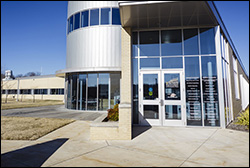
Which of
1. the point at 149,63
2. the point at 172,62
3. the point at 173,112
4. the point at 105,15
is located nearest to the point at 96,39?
the point at 105,15

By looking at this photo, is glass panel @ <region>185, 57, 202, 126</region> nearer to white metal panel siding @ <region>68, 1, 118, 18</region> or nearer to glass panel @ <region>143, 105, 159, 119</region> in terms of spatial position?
glass panel @ <region>143, 105, 159, 119</region>

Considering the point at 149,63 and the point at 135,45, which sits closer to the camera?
the point at 149,63

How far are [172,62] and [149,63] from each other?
1178mm

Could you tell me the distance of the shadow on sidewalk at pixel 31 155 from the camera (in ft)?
12.3

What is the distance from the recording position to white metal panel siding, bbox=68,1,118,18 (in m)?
14.1

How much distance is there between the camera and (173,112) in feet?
25.8

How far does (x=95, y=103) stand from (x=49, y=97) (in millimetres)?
23885

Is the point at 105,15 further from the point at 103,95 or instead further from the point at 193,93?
the point at 193,93

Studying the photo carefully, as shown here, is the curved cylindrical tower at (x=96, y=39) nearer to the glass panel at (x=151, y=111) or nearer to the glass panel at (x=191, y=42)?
the glass panel at (x=151, y=111)

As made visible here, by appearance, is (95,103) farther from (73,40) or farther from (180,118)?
(180,118)

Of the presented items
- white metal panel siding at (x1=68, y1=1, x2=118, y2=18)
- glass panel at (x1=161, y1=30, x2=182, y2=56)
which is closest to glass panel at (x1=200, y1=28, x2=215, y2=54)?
glass panel at (x1=161, y1=30, x2=182, y2=56)

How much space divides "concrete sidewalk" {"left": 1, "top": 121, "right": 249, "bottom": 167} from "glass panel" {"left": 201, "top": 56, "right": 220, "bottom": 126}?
1.22 m

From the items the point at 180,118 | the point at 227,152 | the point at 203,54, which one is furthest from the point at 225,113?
the point at 227,152

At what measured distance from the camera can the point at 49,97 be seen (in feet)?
110
